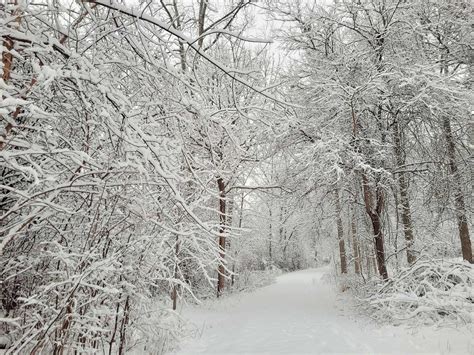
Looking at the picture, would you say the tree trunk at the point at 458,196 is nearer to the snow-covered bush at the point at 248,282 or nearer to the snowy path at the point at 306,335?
the snowy path at the point at 306,335

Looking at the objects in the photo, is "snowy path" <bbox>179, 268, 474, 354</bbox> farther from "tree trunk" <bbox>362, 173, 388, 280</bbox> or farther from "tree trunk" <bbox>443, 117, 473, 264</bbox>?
"tree trunk" <bbox>443, 117, 473, 264</bbox>

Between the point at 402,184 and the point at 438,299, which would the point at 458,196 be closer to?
the point at 402,184

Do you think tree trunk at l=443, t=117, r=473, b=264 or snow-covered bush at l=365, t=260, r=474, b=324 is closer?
snow-covered bush at l=365, t=260, r=474, b=324

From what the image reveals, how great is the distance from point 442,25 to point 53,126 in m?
8.87

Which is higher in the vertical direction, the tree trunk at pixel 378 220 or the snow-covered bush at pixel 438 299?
the tree trunk at pixel 378 220

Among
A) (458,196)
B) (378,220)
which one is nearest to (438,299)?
(378,220)

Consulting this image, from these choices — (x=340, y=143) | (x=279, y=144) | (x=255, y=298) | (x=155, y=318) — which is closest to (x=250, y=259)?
(x=255, y=298)

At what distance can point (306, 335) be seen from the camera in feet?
19.0

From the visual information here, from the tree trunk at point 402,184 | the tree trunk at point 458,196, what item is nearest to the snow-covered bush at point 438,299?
the tree trunk at point 402,184

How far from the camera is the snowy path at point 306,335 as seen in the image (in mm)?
4672

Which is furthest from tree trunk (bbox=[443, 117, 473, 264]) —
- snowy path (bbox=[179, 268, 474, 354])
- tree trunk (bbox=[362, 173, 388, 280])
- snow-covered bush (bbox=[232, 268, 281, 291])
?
snow-covered bush (bbox=[232, 268, 281, 291])

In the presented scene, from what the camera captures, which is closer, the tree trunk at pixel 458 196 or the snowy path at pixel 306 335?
the snowy path at pixel 306 335

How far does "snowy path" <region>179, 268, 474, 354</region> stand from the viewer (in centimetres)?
467

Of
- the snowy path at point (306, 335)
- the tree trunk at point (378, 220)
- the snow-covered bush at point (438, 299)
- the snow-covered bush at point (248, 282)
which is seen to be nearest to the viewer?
the snowy path at point (306, 335)
